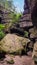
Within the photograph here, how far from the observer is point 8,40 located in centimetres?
1171

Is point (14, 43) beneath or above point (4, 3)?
beneath

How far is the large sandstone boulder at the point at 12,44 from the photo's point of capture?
10633 millimetres

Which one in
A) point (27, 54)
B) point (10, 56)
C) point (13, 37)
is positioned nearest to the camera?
point (10, 56)

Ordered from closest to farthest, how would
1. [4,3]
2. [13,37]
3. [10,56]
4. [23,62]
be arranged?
[23,62], [10,56], [13,37], [4,3]

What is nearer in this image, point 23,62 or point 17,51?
point 23,62

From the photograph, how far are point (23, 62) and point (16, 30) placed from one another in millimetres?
5023

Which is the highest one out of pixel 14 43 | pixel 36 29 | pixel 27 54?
pixel 36 29

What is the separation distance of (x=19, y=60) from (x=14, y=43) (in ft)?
6.65

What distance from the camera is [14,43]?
1140 centimetres

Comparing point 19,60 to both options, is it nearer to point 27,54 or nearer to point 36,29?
point 27,54

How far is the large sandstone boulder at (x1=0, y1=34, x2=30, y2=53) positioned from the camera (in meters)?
10.6

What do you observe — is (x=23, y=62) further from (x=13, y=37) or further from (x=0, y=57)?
(x=13, y=37)

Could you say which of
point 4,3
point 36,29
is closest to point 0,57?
point 36,29

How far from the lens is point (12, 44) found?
11.3 m
